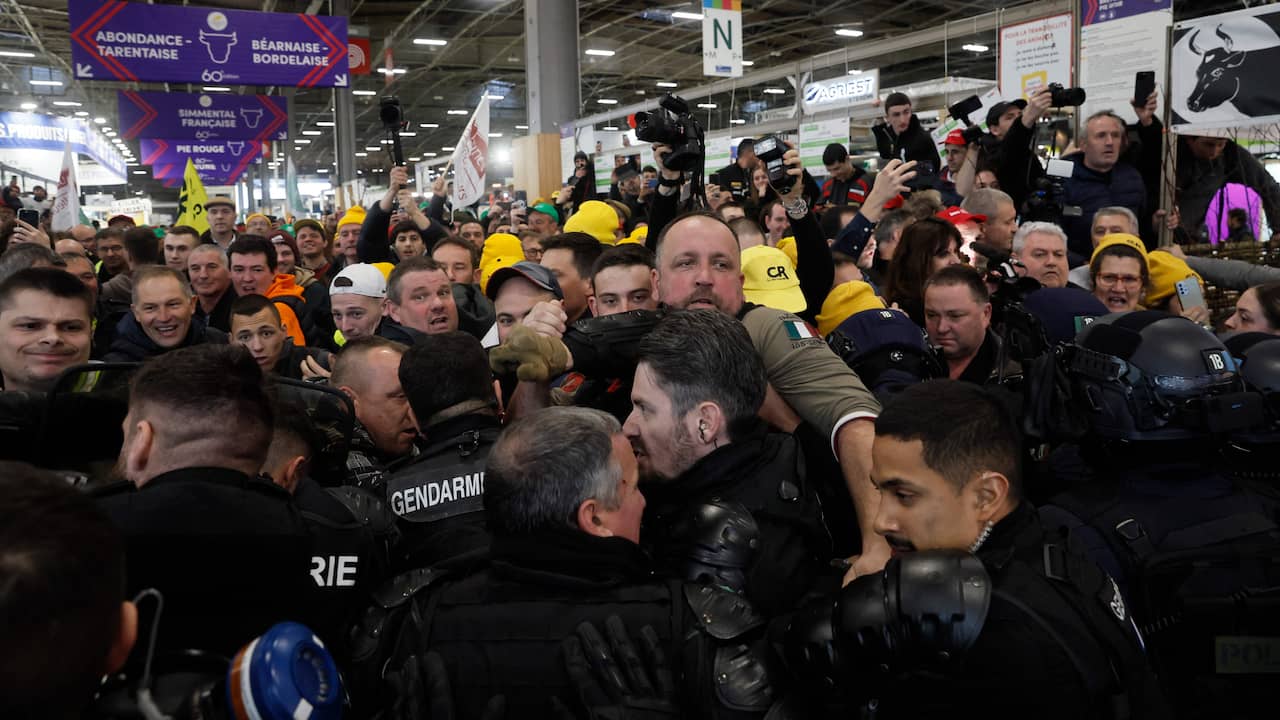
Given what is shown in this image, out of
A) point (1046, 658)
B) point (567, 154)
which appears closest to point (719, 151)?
point (567, 154)

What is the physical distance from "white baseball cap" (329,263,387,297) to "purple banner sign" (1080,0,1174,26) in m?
5.40

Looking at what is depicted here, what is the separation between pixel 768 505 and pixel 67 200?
9066mm

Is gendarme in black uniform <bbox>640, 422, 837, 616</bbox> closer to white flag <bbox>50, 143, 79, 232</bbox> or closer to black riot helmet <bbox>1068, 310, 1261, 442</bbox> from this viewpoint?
black riot helmet <bbox>1068, 310, 1261, 442</bbox>

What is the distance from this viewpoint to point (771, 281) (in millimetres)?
3504

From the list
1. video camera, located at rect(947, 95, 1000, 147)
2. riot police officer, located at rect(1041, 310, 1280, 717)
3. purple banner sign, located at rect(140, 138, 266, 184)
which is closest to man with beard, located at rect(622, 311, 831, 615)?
riot police officer, located at rect(1041, 310, 1280, 717)

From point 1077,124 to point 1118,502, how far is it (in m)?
5.88

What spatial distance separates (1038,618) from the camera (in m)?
1.56

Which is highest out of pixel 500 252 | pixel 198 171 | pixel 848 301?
pixel 198 171

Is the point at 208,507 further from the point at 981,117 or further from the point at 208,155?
the point at 208,155

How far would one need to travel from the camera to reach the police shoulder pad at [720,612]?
1.67m

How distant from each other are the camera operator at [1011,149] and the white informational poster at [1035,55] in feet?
3.55

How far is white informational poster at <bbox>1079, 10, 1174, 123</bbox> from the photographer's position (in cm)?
641

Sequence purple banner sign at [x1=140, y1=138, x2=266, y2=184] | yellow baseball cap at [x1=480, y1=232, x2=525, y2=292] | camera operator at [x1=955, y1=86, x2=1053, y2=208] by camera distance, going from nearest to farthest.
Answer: camera operator at [x1=955, y1=86, x2=1053, y2=208] → yellow baseball cap at [x1=480, y1=232, x2=525, y2=292] → purple banner sign at [x1=140, y1=138, x2=266, y2=184]

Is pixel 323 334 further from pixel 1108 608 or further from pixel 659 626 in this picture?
Answer: pixel 1108 608
